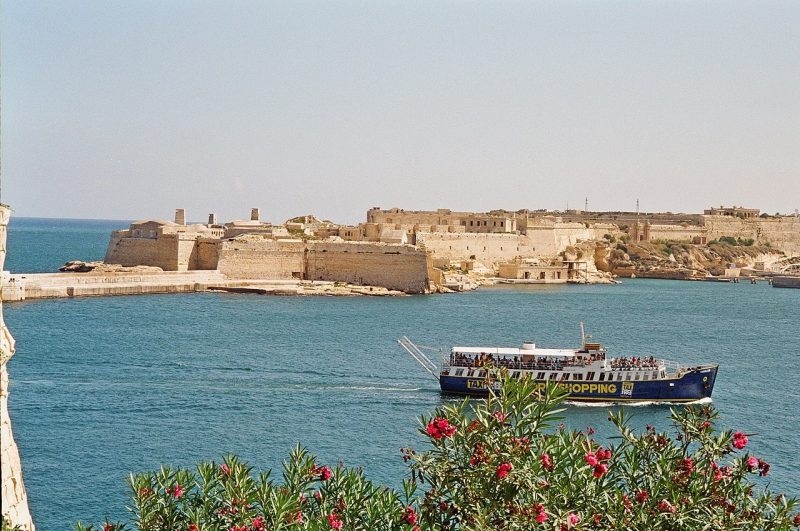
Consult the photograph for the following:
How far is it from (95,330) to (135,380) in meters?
7.74

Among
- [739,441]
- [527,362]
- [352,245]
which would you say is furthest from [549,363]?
[352,245]

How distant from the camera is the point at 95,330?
28750mm

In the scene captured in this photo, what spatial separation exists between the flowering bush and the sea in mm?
5347

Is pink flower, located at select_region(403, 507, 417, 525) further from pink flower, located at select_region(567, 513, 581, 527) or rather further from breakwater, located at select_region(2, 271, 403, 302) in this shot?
breakwater, located at select_region(2, 271, 403, 302)

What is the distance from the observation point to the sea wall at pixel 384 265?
4353 cm

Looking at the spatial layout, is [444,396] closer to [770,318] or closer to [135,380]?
[135,380]

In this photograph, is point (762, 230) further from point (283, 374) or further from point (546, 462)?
point (546, 462)

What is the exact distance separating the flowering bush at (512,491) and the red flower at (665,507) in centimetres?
1

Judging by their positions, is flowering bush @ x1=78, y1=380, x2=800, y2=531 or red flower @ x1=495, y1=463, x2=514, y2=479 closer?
red flower @ x1=495, y1=463, x2=514, y2=479

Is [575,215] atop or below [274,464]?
atop

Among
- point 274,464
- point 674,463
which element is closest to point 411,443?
point 274,464

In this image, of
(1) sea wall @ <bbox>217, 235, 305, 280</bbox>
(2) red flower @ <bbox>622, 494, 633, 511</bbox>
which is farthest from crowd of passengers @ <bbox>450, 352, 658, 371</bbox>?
(1) sea wall @ <bbox>217, 235, 305, 280</bbox>

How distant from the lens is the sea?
15.6 metres

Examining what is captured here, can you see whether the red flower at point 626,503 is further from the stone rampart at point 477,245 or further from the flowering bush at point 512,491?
the stone rampart at point 477,245
